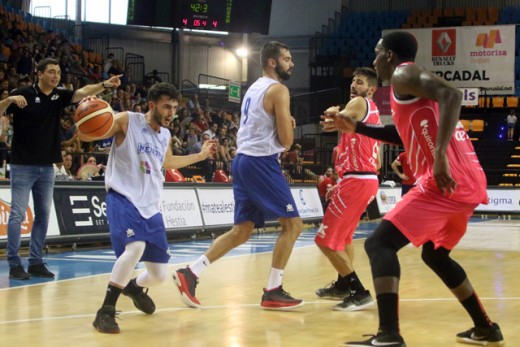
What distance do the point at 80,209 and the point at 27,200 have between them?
329 cm

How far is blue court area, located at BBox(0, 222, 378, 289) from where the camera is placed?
7.87 metres

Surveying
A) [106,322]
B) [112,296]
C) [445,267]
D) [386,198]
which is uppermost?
[445,267]

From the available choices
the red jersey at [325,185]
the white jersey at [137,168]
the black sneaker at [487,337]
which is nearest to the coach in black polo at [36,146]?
the white jersey at [137,168]

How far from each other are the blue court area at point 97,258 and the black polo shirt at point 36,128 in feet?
4.31

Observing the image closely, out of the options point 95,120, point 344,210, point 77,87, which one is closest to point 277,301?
point 344,210

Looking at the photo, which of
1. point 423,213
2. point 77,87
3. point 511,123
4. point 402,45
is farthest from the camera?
point 511,123

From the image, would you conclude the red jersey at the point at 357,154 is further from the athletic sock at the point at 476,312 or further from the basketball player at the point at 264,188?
the athletic sock at the point at 476,312

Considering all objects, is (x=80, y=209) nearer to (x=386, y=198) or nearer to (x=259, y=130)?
(x=259, y=130)

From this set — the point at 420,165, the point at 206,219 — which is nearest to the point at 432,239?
the point at 420,165

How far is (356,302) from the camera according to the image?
5.71 meters

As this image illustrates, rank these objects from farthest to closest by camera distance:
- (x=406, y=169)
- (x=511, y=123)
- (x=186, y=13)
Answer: (x=511, y=123)
(x=186, y=13)
(x=406, y=169)

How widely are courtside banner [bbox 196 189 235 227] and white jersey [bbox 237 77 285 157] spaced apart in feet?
24.4

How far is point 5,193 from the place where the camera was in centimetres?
960

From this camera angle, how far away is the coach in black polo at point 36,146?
290 inches
